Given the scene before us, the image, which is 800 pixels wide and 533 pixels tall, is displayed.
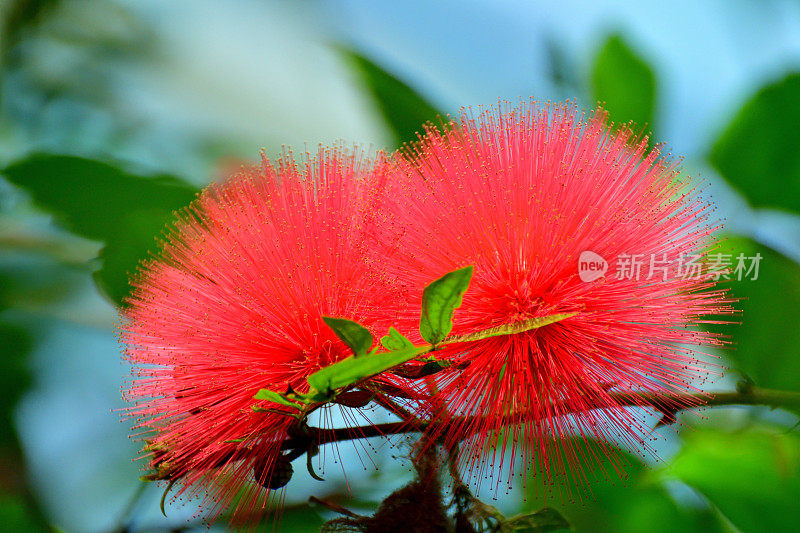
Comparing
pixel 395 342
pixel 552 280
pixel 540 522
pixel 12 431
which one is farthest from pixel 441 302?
pixel 12 431

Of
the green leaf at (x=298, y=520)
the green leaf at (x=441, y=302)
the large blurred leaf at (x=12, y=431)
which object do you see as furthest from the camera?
the large blurred leaf at (x=12, y=431)

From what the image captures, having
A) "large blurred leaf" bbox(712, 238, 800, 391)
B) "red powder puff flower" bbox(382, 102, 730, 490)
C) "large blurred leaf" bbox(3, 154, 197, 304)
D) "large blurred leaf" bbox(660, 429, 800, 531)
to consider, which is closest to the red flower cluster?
"red powder puff flower" bbox(382, 102, 730, 490)

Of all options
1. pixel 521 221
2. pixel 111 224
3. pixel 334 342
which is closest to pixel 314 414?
pixel 334 342

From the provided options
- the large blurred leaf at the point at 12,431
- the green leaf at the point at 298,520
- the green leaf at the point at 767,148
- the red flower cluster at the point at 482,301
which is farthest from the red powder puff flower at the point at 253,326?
the green leaf at the point at 767,148

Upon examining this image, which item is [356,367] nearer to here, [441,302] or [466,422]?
[441,302]

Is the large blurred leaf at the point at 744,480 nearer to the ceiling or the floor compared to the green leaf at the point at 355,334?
nearer to the floor

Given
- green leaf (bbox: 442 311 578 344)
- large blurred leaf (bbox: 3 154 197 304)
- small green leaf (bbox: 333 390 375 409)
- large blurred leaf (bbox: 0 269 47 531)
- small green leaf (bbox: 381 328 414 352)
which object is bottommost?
large blurred leaf (bbox: 0 269 47 531)

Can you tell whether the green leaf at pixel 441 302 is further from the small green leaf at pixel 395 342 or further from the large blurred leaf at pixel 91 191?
the large blurred leaf at pixel 91 191

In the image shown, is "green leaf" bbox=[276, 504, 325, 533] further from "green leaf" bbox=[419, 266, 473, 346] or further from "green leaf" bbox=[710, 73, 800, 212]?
"green leaf" bbox=[710, 73, 800, 212]
